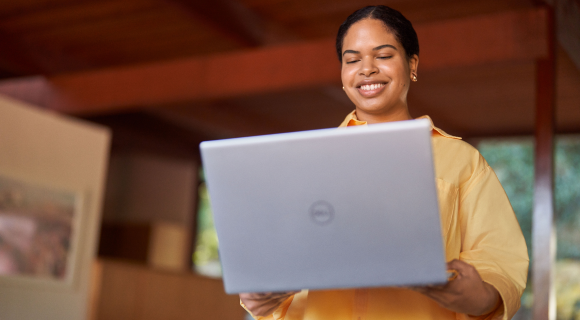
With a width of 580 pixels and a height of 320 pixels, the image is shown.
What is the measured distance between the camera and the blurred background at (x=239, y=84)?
12.5 feet

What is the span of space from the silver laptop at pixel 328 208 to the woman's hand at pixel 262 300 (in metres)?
0.07

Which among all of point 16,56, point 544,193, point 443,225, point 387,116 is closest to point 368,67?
point 387,116

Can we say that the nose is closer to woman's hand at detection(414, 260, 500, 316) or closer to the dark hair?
the dark hair

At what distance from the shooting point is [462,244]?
119 cm

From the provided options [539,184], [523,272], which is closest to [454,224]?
[523,272]

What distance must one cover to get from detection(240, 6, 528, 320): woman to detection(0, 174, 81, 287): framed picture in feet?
11.0

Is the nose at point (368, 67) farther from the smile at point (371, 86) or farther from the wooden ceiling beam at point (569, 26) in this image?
the wooden ceiling beam at point (569, 26)

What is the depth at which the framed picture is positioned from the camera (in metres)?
4.08

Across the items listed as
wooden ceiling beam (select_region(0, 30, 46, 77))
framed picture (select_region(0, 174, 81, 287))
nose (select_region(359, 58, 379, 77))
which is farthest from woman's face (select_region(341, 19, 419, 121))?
wooden ceiling beam (select_region(0, 30, 46, 77))

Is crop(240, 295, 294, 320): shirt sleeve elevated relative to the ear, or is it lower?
lower

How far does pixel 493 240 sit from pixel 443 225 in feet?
0.30

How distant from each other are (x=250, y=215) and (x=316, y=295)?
321mm

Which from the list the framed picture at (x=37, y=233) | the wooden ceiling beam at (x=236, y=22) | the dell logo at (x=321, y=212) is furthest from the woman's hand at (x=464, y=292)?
the framed picture at (x=37, y=233)

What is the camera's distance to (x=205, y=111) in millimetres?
6785
